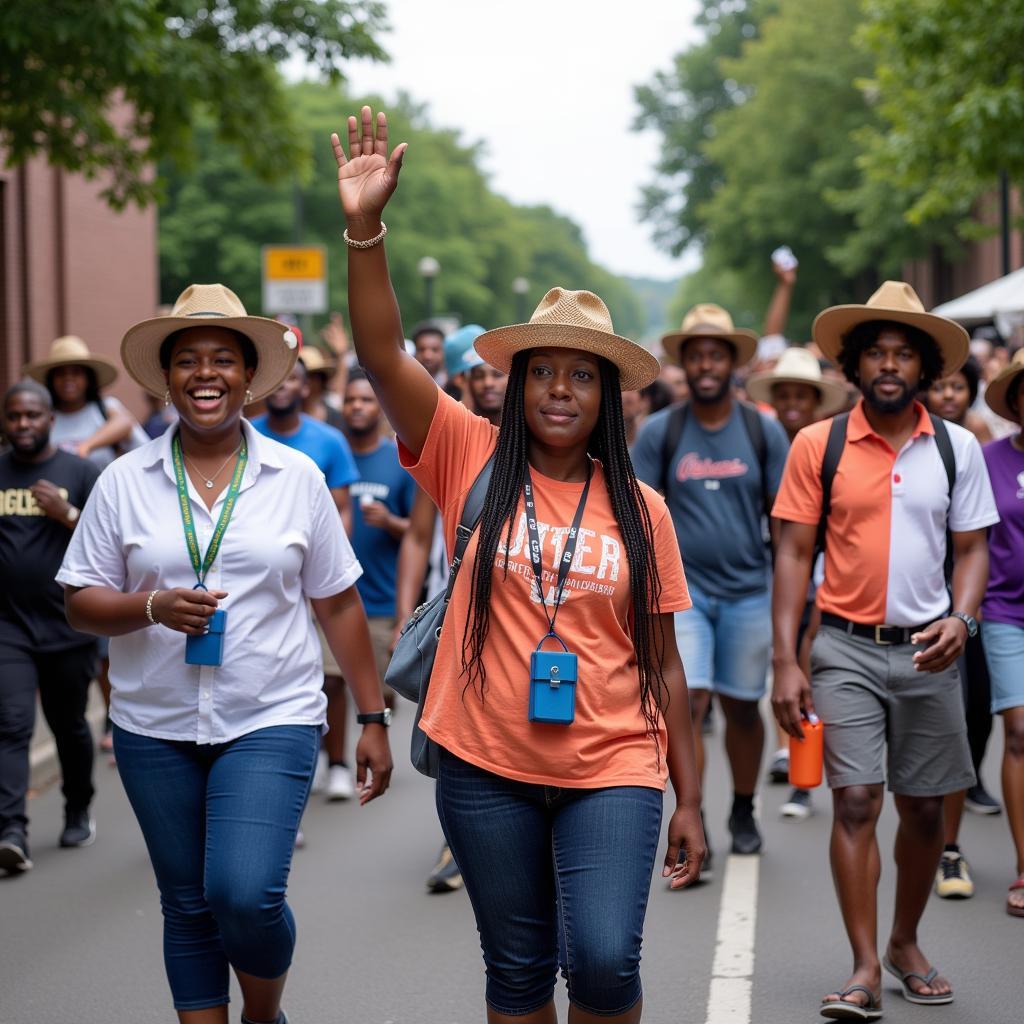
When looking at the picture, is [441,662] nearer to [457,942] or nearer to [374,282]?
[374,282]

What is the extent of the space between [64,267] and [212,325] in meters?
18.0

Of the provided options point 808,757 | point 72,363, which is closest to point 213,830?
point 808,757

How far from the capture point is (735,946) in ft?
19.5

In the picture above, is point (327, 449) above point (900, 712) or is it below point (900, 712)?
above

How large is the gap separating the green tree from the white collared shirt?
640 cm

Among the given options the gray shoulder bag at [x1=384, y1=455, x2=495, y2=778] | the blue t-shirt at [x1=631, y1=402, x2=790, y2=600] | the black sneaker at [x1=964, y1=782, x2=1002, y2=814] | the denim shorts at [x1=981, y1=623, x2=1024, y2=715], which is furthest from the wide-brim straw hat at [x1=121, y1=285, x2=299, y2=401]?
the black sneaker at [x1=964, y1=782, x2=1002, y2=814]

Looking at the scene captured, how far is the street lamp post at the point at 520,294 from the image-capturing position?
7644cm

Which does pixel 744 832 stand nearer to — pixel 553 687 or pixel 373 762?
pixel 373 762

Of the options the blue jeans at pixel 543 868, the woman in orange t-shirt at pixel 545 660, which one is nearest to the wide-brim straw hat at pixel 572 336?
the woman in orange t-shirt at pixel 545 660

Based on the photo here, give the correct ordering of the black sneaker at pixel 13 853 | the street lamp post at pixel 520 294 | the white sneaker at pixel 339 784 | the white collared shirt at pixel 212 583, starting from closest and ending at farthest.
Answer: the white collared shirt at pixel 212 583
the black sneaker at pixel 13 853
the white sneaker at pixel 339 784
the street lamp post at pixel 520 294

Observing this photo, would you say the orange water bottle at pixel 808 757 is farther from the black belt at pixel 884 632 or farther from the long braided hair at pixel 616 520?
the long braided hair at pixel 616 520

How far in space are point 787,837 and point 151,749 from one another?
13.2 feet

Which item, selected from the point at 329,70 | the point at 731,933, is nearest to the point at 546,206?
the point at 329,70

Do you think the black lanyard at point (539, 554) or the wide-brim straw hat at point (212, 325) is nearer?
the black lanyard at point (539, 554)
